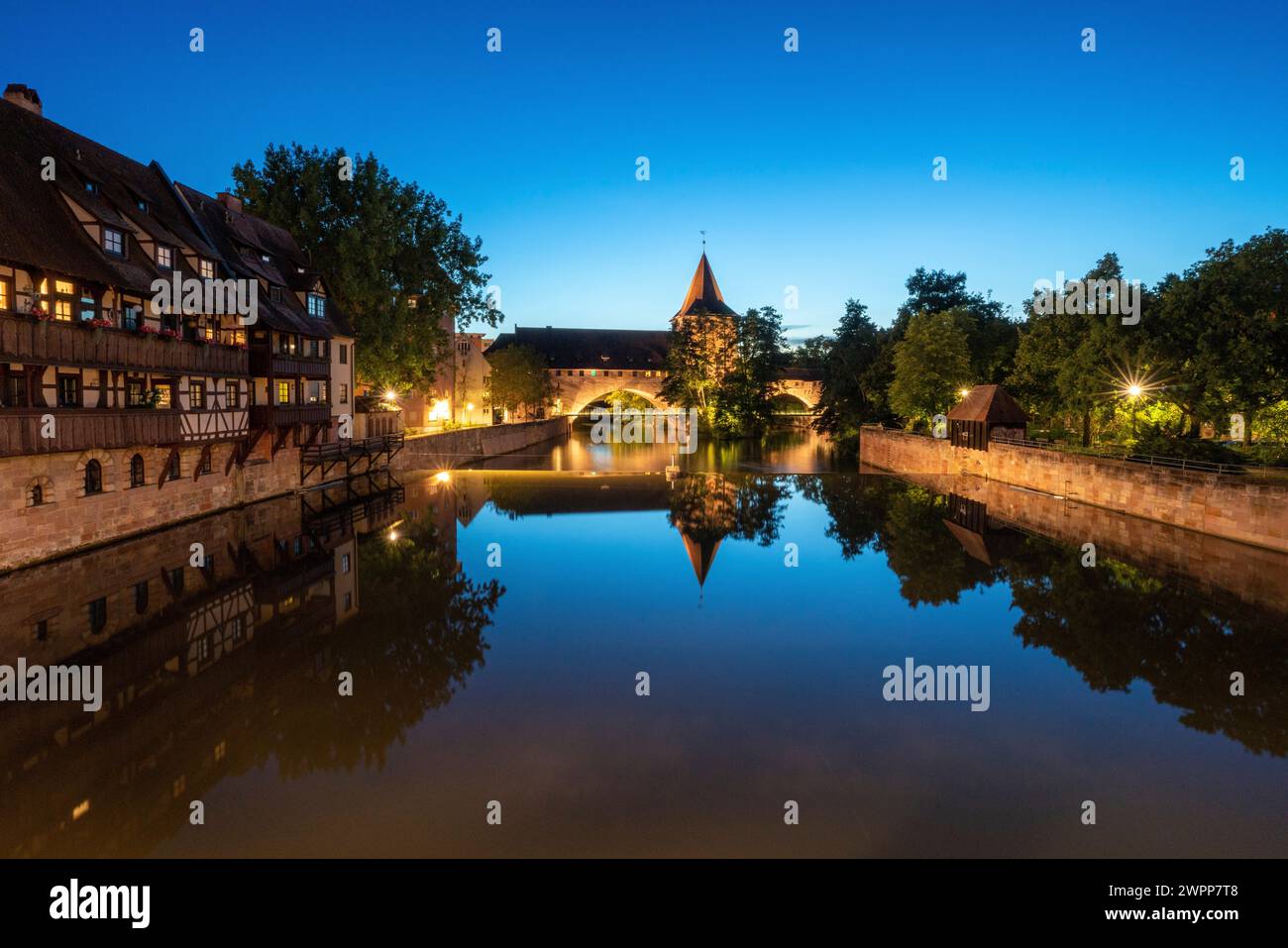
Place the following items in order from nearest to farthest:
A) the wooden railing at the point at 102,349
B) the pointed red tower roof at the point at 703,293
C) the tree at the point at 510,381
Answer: the wooden railing at the point at 102,349
the tree at the point at 510,381
the pointed red tower roof at the point at 703,293

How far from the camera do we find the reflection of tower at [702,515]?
22.5 m

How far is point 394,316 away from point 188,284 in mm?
15393

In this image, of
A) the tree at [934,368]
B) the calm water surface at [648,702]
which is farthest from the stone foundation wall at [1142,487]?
the tree at [934,368]

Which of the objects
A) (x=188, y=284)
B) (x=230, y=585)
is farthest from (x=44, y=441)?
(x=188, y=284)

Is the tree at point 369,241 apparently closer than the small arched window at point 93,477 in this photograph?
No

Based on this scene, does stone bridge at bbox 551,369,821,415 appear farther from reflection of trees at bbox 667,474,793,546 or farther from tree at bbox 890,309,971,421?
reflection of trees at bbox 667,474,793,546

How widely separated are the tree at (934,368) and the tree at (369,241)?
30553 mm

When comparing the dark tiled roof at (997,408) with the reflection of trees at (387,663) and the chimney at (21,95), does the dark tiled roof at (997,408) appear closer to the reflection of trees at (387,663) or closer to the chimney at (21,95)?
the reflection of trees at (387,663)

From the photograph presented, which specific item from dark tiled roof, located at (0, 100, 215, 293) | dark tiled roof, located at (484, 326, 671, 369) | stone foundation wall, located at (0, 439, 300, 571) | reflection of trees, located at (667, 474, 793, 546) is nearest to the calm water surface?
stone foundation wall, located at (0, 439, 300, 571)

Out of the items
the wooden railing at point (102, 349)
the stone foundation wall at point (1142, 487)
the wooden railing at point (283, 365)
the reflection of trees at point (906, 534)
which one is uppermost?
the wooden railing at point (283, 365)

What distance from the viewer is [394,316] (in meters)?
39.2

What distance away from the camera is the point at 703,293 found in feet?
336

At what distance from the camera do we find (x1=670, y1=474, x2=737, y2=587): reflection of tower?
73.8 ft
